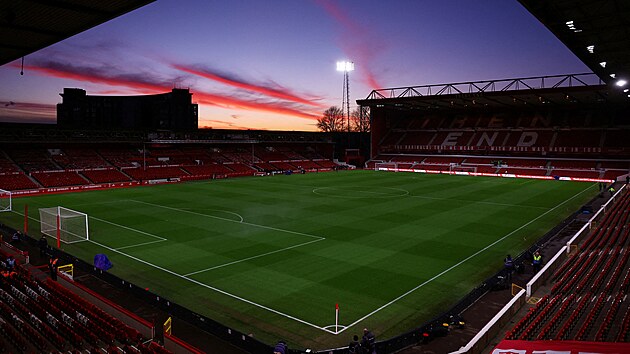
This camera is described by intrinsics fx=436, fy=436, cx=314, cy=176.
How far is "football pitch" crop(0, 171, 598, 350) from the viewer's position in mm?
14875

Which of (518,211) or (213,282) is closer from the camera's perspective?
(213,282)

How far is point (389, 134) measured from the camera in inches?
3403

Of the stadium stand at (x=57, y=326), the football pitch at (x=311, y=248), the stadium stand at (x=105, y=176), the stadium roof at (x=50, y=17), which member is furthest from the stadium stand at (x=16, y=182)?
the stadium roof at (x=50, y=17)

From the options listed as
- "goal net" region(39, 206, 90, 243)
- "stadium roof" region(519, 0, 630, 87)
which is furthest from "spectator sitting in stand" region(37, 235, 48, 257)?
"stadium roof" region(519, 0, 630, 87)

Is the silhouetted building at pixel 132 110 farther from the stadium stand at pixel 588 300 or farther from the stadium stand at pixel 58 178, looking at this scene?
the stadium stand at pixel 588 300

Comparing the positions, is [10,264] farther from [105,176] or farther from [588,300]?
[105,176]

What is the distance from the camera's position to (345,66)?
75.1 meters

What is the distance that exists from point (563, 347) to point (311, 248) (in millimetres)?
14915

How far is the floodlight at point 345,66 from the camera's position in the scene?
245 ft

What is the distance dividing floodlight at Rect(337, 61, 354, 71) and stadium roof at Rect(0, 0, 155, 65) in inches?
2550

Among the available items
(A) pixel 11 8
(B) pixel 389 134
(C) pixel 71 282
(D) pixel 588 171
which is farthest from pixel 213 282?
(B) pixel 389 134

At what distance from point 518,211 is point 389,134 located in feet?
178

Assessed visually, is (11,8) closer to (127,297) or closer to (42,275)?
(127,297)

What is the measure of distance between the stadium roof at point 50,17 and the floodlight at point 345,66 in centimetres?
6478
